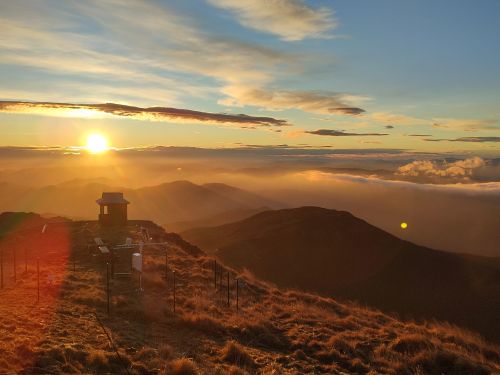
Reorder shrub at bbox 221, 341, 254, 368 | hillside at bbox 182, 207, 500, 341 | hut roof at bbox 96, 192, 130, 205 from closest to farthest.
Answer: shrub at bbox 221, 341, 254, 368 < hut roof at bbox 96, 192, 130, 205 < hillside at bbox 182, 207, 500, 341

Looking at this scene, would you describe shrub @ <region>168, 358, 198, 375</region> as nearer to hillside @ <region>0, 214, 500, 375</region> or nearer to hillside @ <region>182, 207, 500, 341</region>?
hillside @ <region>0, 214, 500, 375</region>

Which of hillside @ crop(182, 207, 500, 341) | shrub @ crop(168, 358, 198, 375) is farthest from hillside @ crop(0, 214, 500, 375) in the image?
hillside @ crop(182, 207, 500, 341)

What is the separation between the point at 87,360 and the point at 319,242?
6812 cm

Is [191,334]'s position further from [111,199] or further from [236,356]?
[111,199]

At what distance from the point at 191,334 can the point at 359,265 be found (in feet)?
181

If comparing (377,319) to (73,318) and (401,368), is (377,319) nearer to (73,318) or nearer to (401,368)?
(401,368)

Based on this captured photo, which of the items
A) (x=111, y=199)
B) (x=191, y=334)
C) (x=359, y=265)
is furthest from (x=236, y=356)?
(x=359, y=265)

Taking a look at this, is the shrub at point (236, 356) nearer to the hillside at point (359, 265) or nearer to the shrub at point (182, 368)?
the shrub at point (182, 368)

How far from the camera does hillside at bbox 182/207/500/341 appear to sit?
164ft

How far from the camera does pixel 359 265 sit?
67438mm

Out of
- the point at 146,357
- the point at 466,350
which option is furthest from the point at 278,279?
the point at 146,357

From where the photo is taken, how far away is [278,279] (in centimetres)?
5984

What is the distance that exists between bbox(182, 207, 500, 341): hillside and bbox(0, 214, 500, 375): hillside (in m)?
24.7

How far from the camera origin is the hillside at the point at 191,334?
11453 millimetres
